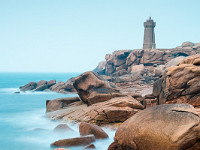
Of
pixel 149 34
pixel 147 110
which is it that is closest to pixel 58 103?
pixel 147 110

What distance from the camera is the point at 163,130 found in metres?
7.25

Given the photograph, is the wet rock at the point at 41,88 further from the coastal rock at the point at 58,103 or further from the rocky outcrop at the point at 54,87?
the coastal rock at the point at 58,103

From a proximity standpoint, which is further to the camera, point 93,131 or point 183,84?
point 183,84

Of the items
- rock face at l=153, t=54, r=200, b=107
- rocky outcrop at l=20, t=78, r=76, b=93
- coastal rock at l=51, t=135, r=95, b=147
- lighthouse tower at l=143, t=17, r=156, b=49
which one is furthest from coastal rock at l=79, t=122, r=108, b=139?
lighthouse tower at l=143, t=17, r=156, b=49

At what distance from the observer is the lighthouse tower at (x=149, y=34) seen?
88562mm

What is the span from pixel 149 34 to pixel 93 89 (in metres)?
73.8

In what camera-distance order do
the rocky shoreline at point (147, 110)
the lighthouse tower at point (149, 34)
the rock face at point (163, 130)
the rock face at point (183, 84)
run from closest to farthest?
1. the rock face at point (163, 130)
2. the rocky shoreline at point (147, 110)
3. the rock face at point (183, 84)
4. the lighthouse tower at point (149, 34)

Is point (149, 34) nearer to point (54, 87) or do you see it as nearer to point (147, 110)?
point (54, 87)

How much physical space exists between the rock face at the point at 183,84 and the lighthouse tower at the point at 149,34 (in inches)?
2921

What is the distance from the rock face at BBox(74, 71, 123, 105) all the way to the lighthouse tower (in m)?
71.4

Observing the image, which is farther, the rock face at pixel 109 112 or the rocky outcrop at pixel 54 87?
Answer: the rocky outcrop at pixel 54 87

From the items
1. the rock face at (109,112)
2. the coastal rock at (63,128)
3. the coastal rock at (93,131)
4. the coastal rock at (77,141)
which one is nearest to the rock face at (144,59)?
the rock face at (109,112)

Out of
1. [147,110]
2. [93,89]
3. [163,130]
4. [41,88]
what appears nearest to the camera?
[163,130]

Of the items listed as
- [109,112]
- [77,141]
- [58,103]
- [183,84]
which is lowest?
[58,103]
